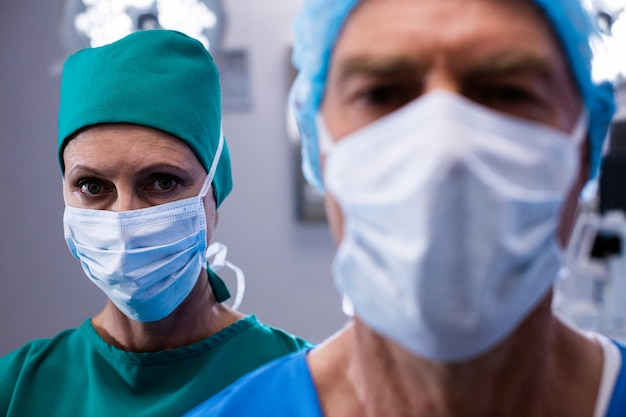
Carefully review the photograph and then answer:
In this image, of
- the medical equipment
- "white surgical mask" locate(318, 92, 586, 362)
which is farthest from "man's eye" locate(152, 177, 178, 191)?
the medical equipment

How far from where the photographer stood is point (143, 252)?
122 cm

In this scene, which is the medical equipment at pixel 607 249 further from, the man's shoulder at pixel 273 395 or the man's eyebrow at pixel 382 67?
the man's eyebrow at pixel 382 67

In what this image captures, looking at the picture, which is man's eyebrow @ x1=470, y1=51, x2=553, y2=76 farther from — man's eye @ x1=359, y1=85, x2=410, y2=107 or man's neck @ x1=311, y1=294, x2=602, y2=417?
man's neck @ x1=311, y1=294, x2=602, y2=417

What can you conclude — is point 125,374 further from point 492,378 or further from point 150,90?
point 492,378

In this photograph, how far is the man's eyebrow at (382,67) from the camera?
2.29 feet

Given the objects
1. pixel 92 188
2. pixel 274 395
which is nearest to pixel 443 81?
pixel 274 395

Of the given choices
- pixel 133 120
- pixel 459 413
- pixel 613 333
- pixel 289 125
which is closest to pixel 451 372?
pixel 459 413

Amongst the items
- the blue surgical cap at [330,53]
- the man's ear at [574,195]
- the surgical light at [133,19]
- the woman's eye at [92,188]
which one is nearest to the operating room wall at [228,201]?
the surgical light at [133,19]

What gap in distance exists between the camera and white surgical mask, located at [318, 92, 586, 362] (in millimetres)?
641

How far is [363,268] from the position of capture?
0.74 meters

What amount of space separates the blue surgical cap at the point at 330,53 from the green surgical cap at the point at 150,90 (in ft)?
1.48

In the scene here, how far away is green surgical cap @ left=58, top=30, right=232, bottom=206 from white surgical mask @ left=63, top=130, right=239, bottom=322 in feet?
0.57

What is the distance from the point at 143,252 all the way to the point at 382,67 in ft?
2.45

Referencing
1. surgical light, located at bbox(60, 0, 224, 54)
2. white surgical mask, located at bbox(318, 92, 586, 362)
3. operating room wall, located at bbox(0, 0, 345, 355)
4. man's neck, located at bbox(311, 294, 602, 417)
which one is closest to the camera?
white surgical mask, located at bbox(318, 92, 586, 362)
